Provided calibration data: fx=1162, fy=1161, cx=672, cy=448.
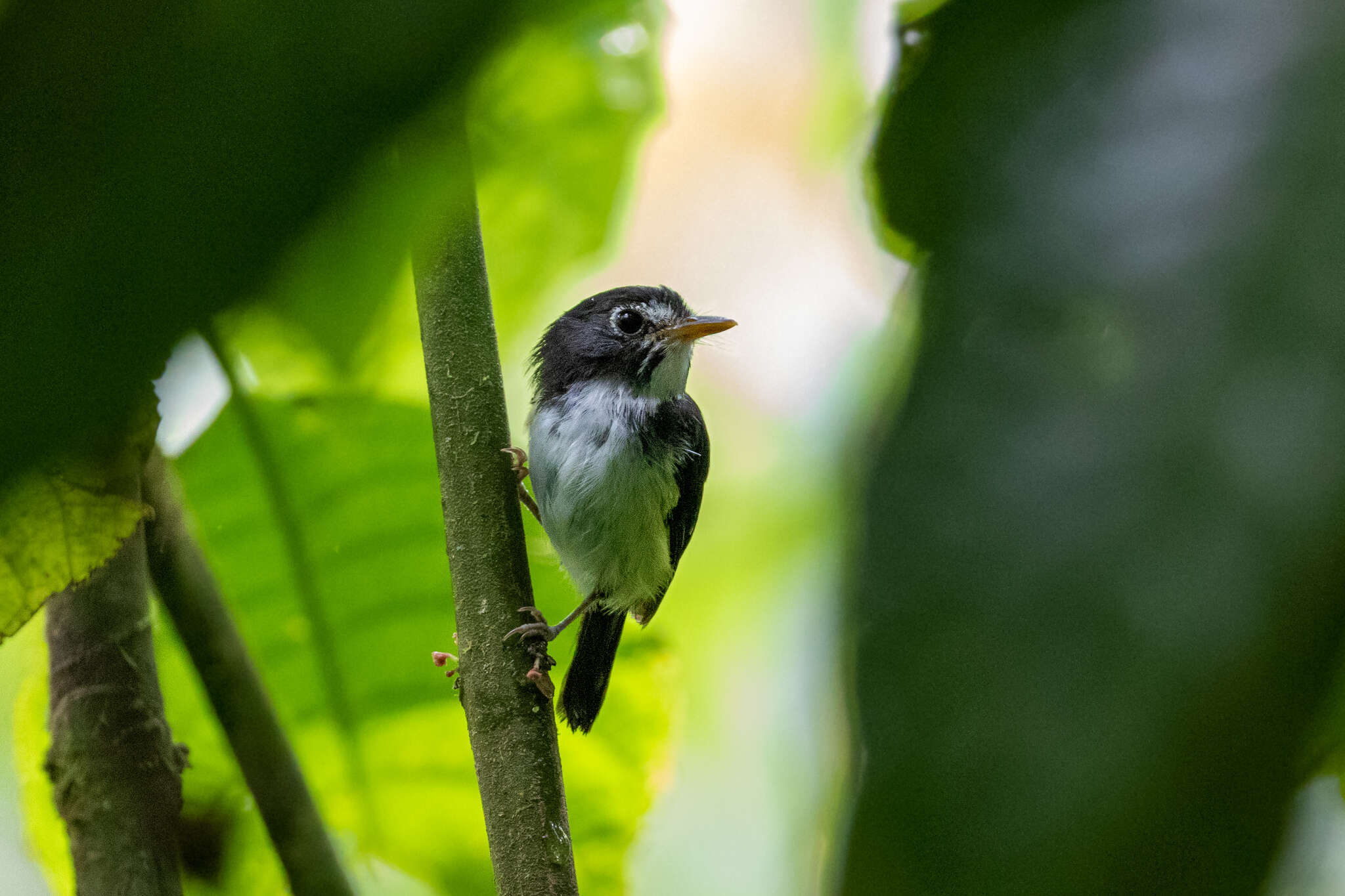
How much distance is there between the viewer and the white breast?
149 inches

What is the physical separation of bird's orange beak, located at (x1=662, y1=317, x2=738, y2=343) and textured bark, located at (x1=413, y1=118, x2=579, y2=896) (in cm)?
165

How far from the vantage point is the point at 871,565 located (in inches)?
31.0

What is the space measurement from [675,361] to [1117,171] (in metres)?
3.17

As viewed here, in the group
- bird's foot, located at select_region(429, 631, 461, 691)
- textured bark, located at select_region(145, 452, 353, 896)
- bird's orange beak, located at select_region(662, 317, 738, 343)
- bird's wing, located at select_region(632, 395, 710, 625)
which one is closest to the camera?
textured bark, located at select_region(145, 452, 353, 896)

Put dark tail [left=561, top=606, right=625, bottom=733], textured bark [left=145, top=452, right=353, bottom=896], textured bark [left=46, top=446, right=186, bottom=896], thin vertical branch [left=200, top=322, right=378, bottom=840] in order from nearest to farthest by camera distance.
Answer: textured bark [left=46, top=446, right=186, bottom=896] < textured bark [left=145, top=452, right=353, bottom=896] < thin vertical branch [left=200, top=322, right=378, bottom=840] < dark tail [left=561, top=606, right=625, bottom=733]

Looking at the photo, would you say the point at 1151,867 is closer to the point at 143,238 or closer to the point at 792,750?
the point at 143,238

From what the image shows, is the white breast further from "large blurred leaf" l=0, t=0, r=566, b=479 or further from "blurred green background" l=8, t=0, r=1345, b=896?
"large blurred leaf" l=0, t=0, r=566, b=479

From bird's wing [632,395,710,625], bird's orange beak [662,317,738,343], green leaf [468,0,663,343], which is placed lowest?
green leaf [468,0,663,343]

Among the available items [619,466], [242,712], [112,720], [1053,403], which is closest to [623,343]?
[619,466]

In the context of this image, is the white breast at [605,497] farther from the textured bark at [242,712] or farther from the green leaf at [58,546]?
the green leaf at [58,546]

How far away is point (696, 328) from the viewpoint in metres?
3.85

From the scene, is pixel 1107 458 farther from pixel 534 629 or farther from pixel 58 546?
pixel 534 629

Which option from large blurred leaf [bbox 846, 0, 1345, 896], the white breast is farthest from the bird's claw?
the white breast

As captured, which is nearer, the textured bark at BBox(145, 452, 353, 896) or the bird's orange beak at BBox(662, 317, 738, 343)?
the textured bark at BBox(145, 452, 353, 896)
